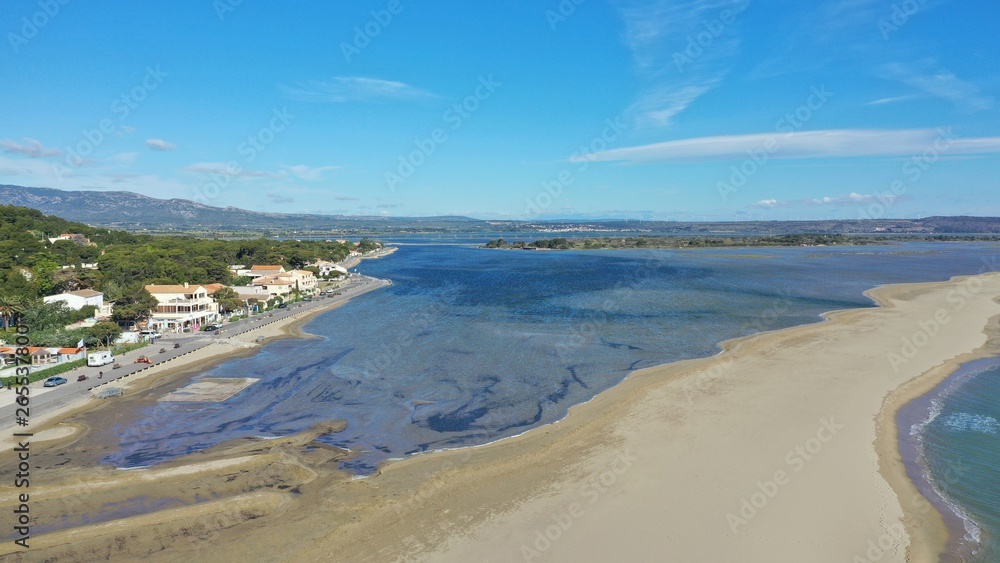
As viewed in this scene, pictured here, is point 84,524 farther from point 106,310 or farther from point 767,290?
point 767,290

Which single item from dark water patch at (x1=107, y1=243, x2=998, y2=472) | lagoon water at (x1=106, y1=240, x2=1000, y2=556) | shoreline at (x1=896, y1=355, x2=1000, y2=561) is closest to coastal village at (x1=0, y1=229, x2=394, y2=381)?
dark water patch at (x1=107, y1=243, x2=998, y2=472)

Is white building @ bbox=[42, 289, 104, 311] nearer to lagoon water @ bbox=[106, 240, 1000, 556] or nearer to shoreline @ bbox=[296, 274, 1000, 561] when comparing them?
lagoon water @ bbox=[106, 240, 1000, 556]

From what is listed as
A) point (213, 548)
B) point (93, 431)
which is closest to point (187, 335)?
point (93, 431)

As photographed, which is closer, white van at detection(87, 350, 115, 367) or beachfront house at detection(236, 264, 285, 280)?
white van at detection(87, 350, 115, 367)

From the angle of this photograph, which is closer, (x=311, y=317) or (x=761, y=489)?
(x=761, y=489)

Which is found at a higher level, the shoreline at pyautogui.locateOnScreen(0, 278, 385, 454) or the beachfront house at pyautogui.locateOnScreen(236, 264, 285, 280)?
the beachfront house at pyautogui.locateOnScreen(236, 264, 285, 280)
